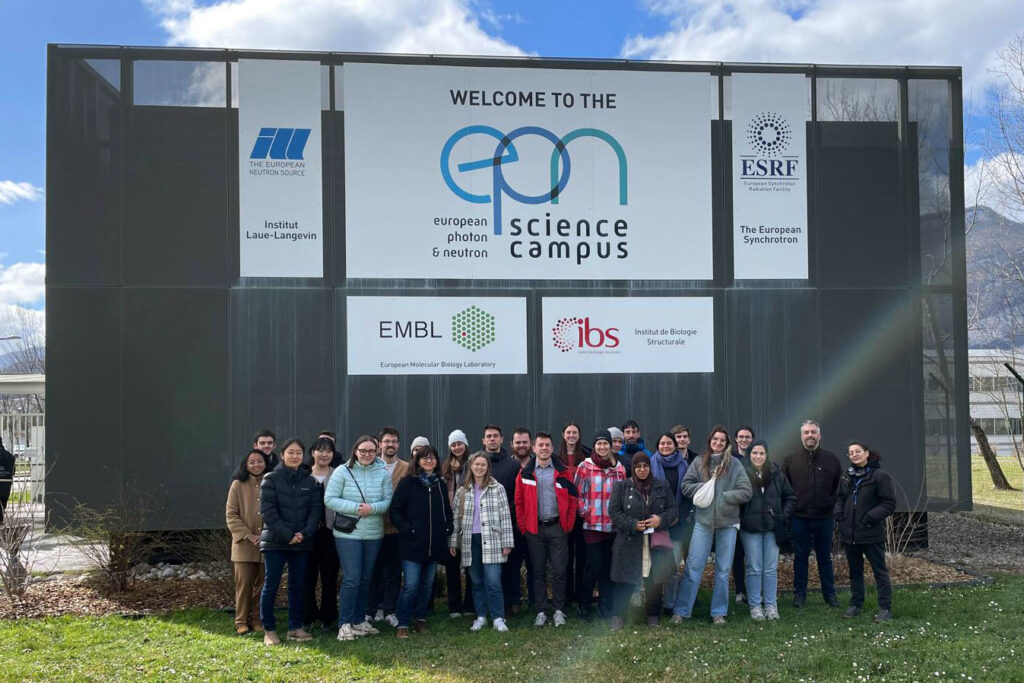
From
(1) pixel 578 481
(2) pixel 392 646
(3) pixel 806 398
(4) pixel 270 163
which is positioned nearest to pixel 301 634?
(2) pixel 392 646

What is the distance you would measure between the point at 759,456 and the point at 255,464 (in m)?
4.51

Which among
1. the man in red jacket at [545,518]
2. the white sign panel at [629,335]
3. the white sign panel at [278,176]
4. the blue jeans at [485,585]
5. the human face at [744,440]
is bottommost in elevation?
the blue jeans at [485,585]

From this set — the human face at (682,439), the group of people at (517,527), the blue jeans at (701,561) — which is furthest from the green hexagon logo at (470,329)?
the blue jeans at (701,561)

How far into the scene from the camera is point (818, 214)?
11266 mm

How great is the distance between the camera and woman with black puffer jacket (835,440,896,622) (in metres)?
7.73

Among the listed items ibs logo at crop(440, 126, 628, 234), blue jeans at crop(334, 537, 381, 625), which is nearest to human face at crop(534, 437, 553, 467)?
blue jeans at crop(334, 537, 381, 625)

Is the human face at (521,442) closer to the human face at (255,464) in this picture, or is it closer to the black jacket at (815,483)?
the human face at (255,464)

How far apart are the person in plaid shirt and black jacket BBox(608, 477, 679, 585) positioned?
150 mm

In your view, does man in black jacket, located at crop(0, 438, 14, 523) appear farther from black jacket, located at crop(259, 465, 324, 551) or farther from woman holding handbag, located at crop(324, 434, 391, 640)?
woman holding handbag, located at crop(324, 434, 391, 640)

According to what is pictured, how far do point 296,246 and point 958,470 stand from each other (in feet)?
28.9

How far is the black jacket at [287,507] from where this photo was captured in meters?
7.15

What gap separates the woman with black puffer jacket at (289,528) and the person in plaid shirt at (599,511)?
235cm

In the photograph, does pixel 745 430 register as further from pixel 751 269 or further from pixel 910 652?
pixel 751 269

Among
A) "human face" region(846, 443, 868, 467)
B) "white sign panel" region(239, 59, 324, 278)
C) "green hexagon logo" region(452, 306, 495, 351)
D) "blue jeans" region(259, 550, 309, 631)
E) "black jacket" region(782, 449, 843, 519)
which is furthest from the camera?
"green hexagon logo" region(452, 306, 495, 351)
